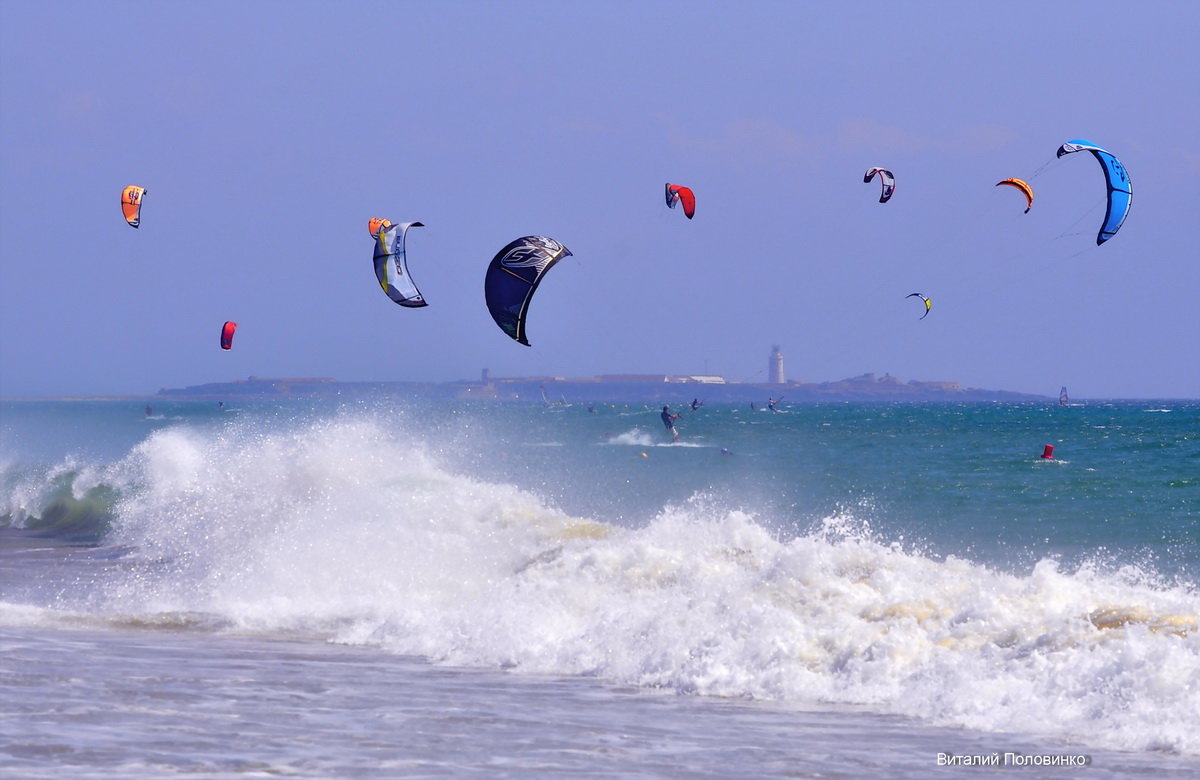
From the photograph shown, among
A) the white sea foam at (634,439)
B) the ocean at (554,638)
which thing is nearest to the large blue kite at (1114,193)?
the ocean at (554,638)

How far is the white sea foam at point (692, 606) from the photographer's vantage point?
32.0 ft

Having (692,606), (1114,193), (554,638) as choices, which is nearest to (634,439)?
(1114,193)

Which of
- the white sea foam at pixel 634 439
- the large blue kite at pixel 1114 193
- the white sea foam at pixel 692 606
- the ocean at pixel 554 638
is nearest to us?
the ocean at pixel 554 638

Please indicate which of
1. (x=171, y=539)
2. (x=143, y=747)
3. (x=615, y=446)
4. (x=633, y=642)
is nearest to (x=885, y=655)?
(x=633, y=642)

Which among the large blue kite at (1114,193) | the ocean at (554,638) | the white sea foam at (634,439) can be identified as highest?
the large blue kite at (1114,193)

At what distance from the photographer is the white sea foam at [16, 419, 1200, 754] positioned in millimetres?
9766

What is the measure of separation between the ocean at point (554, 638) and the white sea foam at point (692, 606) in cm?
4

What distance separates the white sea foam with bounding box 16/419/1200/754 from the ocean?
0.12ft

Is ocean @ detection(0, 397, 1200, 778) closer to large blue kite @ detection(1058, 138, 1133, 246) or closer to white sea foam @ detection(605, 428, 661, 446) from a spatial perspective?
large blue kite @ detection(1058, 138, 1133, 246)

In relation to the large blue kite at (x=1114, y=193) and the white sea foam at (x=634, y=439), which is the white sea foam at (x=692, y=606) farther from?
the white sea foam at (x=634, y=439)

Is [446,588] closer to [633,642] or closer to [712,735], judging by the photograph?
[633,642]

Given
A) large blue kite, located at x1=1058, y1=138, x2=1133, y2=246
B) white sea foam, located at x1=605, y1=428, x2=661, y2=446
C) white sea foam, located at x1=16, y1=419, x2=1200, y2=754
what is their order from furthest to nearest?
white sea foam, located at x1=605, y1=428, x2=661, y2=446 < large blue kite, located at x1=1058, y1=138, x2=1133, y2=246 < white sea foam, located at x1=16, y1=419, x2=1200, y2=754

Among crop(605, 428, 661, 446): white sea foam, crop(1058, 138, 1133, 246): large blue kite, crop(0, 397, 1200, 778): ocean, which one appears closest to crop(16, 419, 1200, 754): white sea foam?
crop(0, 397, 1200, 778): ocean

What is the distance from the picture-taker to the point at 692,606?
12703mm
